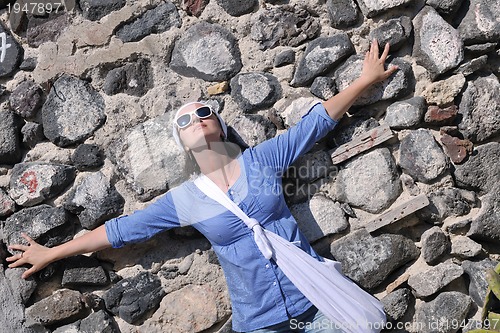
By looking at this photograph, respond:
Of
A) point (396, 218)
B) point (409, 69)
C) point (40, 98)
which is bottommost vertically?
point (396, 218)

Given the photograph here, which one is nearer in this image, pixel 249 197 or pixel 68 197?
pixel 249 197

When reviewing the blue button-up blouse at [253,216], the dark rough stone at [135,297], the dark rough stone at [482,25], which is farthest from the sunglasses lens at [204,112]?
the dark rough stone at [482,25]

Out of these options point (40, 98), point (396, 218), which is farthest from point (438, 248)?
point (40, 98)

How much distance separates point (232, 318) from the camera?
2.55 meters

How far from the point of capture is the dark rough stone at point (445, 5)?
8.71 ft

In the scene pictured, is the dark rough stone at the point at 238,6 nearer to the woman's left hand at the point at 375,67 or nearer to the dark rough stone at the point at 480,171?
the woman's left hand at the point at 375,67

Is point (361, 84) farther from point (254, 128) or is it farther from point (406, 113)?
point (254, 128)

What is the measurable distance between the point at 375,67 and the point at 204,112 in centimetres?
62

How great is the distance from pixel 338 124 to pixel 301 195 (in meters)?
0.29

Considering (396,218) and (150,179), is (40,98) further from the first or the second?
(396,218)

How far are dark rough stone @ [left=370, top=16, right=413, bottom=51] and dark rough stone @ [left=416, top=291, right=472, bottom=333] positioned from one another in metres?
0.90

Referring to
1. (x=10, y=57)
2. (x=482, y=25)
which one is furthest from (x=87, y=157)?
(x=482, y=25)

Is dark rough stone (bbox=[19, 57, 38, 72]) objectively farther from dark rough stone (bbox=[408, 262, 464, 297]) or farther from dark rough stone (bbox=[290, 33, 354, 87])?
dark rough stone (bbox=[408, 262, 464, 297])

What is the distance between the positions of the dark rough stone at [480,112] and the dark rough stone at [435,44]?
0.12 m
